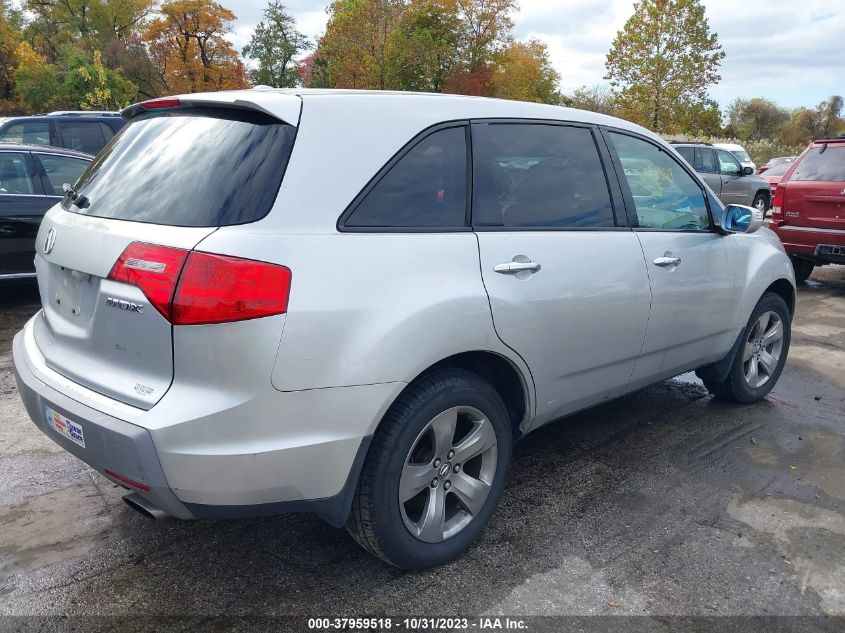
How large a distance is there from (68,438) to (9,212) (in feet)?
16.3

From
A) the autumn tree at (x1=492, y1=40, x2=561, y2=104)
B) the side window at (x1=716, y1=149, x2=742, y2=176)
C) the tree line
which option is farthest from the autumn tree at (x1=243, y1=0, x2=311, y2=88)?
the side window at (x1=716, y1=149, x2=742, y2=176)

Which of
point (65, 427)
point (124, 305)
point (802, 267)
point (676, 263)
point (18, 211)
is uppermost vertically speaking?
point (124, 305)

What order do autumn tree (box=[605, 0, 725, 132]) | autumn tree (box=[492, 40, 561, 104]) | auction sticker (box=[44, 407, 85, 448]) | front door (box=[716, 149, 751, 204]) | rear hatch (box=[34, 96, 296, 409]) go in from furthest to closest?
autumn tree (box=[492, 40, 561, 104])
autumn tree (box=[605, 0, 725, 132])
front door (box=[716, 149, 751, 204])
auction sticker (box=[44, 407, 85, 448])
rear hatch (box=[34, 96, 296, 409])

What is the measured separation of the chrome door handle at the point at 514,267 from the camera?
2.83 metres

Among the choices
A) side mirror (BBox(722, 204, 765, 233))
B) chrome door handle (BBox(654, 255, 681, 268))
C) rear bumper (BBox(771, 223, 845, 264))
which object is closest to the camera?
chrome door handle (BBox(654, 255, 681, 268))

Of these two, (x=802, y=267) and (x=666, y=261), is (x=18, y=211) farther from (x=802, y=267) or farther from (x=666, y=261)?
(x=802, y=267)

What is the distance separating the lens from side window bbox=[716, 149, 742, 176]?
16984mm

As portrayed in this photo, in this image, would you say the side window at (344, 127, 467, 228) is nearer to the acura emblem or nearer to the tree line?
the acura emblem

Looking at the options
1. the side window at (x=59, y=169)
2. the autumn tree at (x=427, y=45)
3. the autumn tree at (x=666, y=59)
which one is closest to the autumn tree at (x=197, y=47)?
the autumn tree at (x=427, y=45)

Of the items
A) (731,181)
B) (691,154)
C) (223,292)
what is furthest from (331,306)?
(731,181)

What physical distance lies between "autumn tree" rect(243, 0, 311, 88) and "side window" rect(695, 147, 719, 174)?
38.7m

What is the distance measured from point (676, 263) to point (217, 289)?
2.49 meters

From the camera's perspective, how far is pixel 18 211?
21.7 feet

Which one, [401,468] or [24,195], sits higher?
[24,195]
